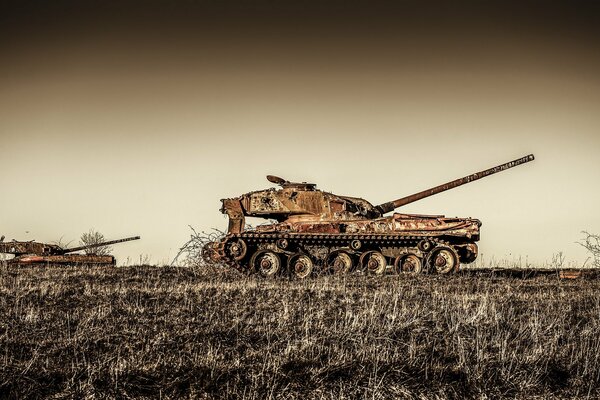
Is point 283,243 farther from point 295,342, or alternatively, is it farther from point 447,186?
point 295,342

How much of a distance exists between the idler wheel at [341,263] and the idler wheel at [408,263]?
1.25 m

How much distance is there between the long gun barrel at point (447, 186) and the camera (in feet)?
64.5

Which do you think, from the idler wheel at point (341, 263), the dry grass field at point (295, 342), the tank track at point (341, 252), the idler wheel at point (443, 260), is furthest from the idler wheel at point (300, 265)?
the dry grass field at point (295, 342)

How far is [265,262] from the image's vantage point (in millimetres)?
18000

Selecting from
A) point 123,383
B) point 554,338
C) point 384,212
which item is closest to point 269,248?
point 384,212

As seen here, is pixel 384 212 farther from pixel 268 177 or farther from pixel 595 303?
pixel 595 303

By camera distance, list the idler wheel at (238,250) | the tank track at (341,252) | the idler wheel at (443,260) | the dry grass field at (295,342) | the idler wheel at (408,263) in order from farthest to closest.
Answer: the idler wheel at (238,250), the idler wheel at (408,263), the tank track at (341,252), the idler wheel at (443,260), the dry grass field at (295,342)

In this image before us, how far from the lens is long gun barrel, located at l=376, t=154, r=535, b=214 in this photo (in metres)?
19.7

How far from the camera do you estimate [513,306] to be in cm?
1110

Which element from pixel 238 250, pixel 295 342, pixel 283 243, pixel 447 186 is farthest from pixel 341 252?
pixel 295 342

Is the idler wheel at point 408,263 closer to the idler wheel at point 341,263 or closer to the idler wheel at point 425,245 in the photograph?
the idler wheel at point 425,245

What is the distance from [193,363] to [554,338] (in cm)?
458

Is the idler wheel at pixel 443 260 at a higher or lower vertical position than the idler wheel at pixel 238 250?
lower

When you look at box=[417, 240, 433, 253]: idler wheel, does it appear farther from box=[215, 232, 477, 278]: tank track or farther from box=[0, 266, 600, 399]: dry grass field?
box=[0, 266, 600, 399]: dry grass field
